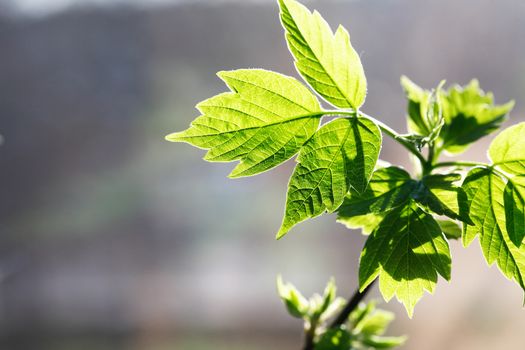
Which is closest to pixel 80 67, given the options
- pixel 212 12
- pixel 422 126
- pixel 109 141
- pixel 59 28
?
pixel 59 28

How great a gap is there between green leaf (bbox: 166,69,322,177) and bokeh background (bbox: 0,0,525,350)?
150 inches

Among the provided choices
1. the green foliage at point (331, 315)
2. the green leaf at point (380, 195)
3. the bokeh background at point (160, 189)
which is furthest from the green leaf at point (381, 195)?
the bokeh background at point (160, 189)

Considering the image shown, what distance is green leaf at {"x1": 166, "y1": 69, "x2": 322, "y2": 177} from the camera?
1.06 ft

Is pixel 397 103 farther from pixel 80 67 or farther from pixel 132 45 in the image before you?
pixel 80 67

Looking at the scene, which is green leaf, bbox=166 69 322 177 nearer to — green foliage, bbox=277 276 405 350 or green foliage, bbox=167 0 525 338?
green foliage, bbox=167 0 525 338

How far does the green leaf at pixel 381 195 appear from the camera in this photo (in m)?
0.32

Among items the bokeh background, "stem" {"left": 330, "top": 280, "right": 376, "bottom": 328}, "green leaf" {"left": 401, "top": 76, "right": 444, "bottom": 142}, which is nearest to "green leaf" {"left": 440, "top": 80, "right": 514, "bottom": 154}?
"green leaf" {"left": 401, "top": 76, "right": 444, "bottom": 142}

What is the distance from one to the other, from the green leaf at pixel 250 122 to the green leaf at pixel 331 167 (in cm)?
1

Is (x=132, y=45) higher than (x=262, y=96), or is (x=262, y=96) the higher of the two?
(x=132, y=45)

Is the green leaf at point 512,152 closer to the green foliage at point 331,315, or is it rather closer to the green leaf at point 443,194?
the green leaf at point 443,194

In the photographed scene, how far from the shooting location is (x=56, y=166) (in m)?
4.50

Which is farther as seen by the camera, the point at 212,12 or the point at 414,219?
the point at 212,12

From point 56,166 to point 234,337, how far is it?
195cm

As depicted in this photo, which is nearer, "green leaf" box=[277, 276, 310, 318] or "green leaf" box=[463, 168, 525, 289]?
"green leaf" box=[463, 168, 525, 289]
